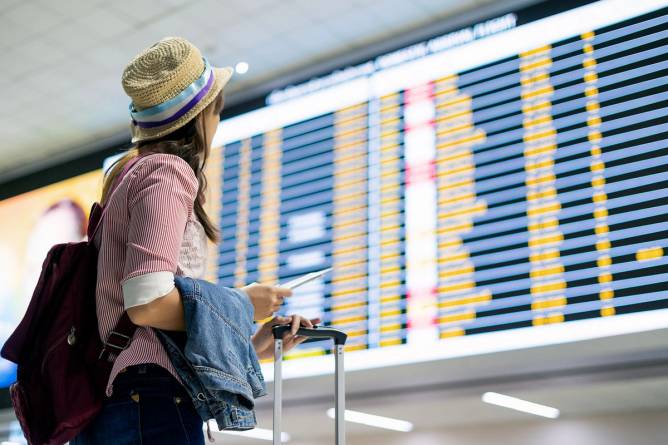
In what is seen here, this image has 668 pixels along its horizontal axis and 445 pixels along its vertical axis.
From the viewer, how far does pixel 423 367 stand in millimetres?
3559

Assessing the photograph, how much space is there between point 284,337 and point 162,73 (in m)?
0.50

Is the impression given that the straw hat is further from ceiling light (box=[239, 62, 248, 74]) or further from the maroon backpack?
ceiling light (box=[239, 62, 248, 74])

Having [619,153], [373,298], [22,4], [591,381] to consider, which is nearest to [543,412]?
[591,381]

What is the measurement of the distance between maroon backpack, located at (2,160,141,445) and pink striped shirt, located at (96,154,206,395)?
3cm

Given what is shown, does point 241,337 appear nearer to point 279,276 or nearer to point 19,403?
point 19,403

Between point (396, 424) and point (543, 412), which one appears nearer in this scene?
point (543, 412)

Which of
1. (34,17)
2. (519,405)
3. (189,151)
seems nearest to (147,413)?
(189,151)

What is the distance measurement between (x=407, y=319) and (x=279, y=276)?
2.64 feet

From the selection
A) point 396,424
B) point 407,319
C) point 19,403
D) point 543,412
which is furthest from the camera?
point 396,424

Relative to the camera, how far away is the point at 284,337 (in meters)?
1.52

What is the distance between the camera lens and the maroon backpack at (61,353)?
1146 millimetres

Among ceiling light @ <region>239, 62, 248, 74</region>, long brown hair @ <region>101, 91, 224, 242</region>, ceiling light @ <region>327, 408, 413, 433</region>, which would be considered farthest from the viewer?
ceiling light @ <region>239, 62, 248, 74</region>

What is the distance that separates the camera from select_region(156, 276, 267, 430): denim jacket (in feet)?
3.70

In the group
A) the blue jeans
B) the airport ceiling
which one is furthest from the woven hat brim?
the airport ceiling
